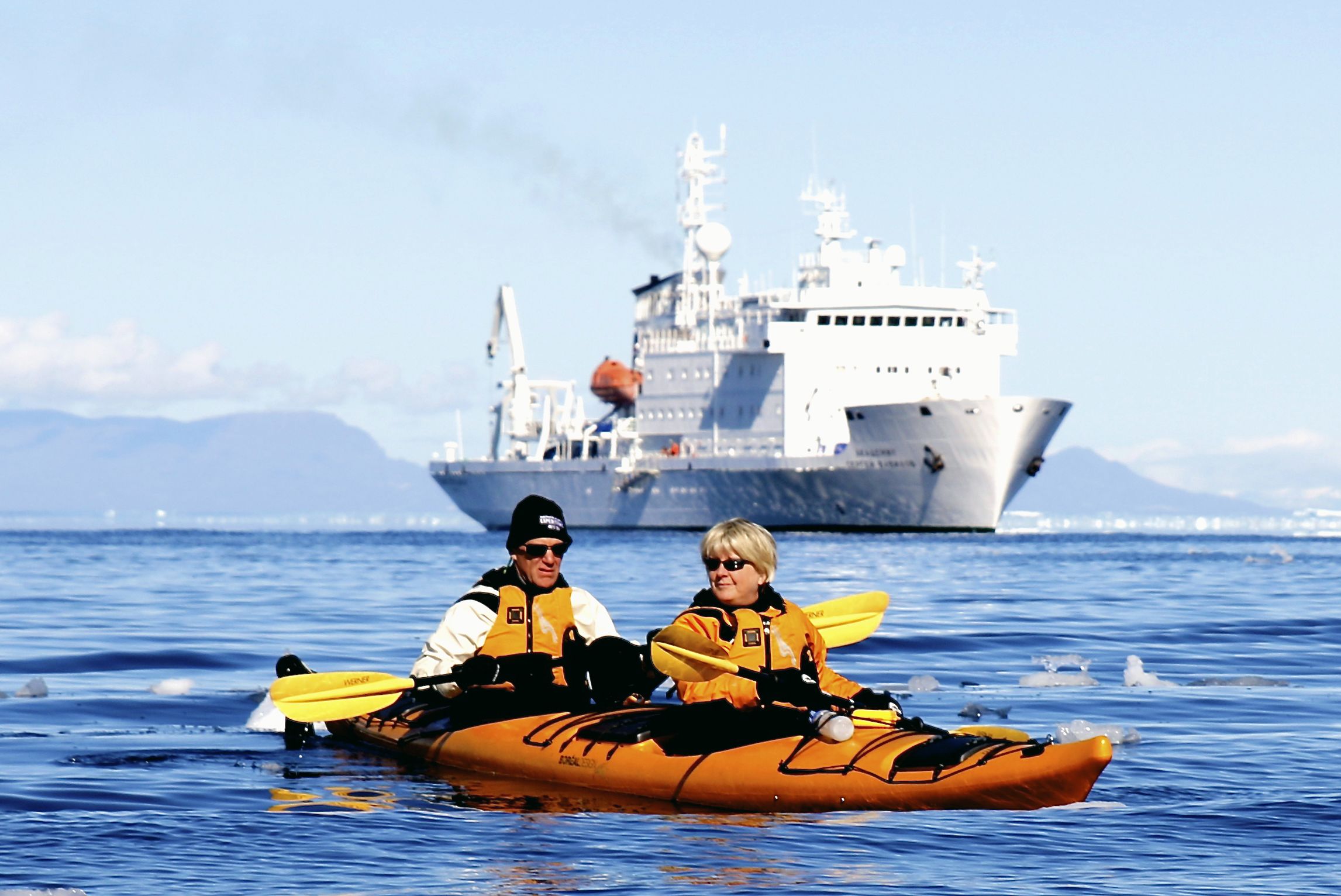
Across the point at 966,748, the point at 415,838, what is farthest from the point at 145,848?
the point at 966,748

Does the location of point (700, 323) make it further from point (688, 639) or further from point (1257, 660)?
point (688, 639)

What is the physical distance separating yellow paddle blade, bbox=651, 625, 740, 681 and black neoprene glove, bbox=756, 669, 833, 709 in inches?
8.5

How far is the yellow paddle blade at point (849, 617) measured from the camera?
10.9 meters

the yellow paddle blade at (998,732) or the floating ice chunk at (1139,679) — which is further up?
the yellow paddle blade at (998,732)

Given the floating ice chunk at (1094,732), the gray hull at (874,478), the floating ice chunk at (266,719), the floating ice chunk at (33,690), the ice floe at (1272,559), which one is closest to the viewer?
the floating ice chunk at (1094,732)

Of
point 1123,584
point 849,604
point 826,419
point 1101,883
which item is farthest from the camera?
point 826,419

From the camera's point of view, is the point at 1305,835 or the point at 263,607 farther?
the point at 263,607

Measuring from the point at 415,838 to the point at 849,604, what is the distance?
345cm

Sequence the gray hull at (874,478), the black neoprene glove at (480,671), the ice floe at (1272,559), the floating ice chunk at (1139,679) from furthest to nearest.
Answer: the gray hull at (874,478) → the ice floe at (1272,559) → the floating ice chunk at (1139,679) → the black neoprene glove at (480,671)

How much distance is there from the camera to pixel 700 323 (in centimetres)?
7275

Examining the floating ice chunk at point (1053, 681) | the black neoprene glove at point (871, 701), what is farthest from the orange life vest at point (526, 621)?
the floating ice chunk at point (1053, 681)

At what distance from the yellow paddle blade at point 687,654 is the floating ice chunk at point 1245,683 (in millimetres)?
8187

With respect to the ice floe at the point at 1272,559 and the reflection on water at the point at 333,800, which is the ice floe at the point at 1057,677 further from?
the ice floe at the point at 1272,559

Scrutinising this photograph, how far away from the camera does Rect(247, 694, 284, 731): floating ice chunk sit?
13094 mm
